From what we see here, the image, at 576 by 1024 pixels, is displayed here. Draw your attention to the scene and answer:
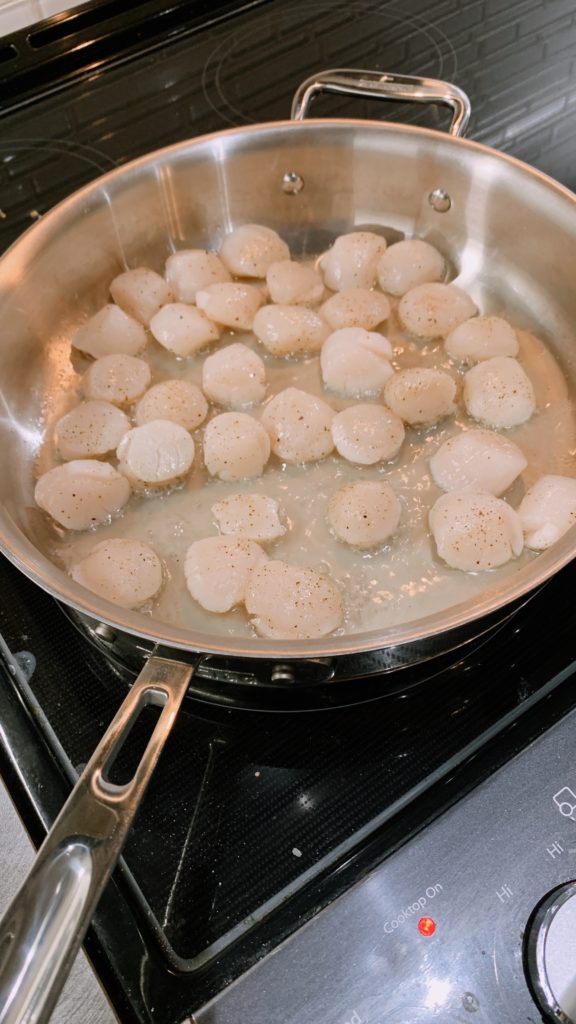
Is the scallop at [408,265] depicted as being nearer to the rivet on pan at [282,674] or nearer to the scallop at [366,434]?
the scallop at [366,434]

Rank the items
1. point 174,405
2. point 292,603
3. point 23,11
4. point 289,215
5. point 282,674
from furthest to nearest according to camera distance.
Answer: point 23,11
point 289,215
point 174,405
point 292,603
point 282,674

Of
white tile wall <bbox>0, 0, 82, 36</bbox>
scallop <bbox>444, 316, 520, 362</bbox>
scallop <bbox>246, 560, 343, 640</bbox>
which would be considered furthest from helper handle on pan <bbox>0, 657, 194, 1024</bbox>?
white tile wall <bbox>0, 0, 82, 36</bbox>

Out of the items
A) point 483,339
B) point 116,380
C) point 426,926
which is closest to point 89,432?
point 116,380

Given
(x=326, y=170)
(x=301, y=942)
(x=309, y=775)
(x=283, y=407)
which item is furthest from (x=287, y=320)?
(x=301, y=942)

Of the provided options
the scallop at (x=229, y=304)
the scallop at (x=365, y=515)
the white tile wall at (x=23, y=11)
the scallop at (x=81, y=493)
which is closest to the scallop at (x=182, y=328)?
the scallop at (x=229, y=304)

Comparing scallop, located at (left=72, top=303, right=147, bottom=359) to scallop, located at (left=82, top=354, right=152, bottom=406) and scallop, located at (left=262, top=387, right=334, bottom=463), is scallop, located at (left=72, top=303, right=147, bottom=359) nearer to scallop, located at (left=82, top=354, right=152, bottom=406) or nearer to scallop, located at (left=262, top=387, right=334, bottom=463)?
scallop, located at (left=82, top=354, right=152, bottom=406)

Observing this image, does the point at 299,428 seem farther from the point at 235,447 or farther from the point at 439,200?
the point at 439,200

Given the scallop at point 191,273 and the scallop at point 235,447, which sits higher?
the scallop at point 191,273
